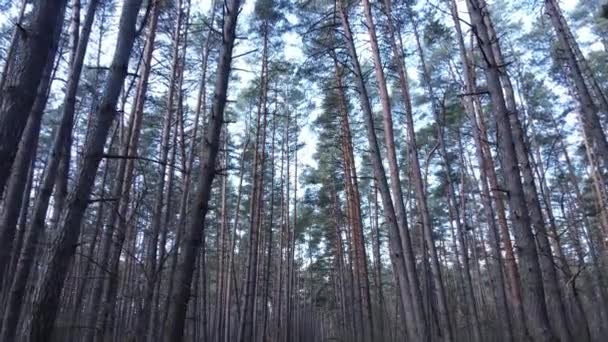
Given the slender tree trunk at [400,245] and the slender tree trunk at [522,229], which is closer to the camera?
the slender tree trunk at [522,229]

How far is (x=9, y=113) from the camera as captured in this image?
7.41 ft

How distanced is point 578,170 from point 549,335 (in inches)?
1028

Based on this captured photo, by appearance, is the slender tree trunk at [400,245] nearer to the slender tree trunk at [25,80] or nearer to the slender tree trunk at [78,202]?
the slender tree trunk at [78,202]

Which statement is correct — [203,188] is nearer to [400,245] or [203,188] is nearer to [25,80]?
[25,80]

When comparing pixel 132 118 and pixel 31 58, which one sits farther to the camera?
pixel 132 118

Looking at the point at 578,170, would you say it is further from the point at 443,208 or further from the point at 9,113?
the point at 9,113

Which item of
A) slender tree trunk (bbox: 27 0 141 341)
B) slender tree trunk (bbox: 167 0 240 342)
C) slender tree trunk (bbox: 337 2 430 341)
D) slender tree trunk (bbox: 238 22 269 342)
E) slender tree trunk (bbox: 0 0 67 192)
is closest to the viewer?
slender tree trunk (bbox: 0 0 67 192)

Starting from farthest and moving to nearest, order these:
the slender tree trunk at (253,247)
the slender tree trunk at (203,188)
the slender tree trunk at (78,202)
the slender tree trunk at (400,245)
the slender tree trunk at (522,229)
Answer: the slender tree trunk at (253,247), the slender tree trunk at (400,245), the slender tree trunk at (522,229), the slender tree trunk at (203,188), the slender tree trunk at (78,202)

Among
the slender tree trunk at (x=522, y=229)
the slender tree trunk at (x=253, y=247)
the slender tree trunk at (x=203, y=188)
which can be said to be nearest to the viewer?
the slender tree trunk at (x=203, y=188)

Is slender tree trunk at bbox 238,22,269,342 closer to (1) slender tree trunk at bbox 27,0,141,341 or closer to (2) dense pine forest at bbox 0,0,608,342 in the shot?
(2) dense pine forest at bbox 0,0,608,342

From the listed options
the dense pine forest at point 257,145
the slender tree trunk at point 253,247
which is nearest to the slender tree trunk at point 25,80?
the dense pine forest at point 257,145

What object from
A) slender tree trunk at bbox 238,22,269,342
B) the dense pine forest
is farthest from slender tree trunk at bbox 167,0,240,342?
slender tree trunk at bbox 238,22,269,342

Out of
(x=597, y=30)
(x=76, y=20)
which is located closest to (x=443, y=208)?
(x=597, y=30)

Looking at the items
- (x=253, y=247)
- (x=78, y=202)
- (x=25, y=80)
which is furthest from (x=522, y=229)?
(x=253, y=247)
